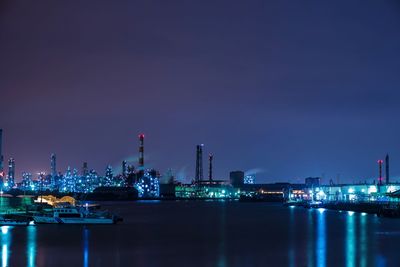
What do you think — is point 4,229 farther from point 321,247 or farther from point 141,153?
point 141,153

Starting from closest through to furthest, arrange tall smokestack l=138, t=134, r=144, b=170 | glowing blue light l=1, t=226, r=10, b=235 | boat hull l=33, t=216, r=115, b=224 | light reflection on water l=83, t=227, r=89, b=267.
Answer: light reflection on water l=83, t=227, r=89, b=267 < glowing blue light l=1, t=226, r=10, b=235 < boat hull l=33, t=216, r=115, b=224 < tall smokestack l=138, t=134, r=144, b=170

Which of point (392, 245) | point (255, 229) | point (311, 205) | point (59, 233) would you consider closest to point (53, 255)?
point (59, 233)

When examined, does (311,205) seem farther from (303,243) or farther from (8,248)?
(8,248)

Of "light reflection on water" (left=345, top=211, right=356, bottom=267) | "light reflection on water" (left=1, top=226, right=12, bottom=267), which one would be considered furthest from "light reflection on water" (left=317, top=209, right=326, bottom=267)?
"light reflection on water" (left=1, top=226, right=12, bottom=267)

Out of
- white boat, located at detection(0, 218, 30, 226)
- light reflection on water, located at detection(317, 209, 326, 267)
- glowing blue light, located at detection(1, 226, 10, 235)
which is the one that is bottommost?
light reflection on water, located at detection(317, 209, 326, 267)

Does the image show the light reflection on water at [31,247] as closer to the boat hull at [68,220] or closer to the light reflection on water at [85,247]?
the light reflection on water at [85,247]

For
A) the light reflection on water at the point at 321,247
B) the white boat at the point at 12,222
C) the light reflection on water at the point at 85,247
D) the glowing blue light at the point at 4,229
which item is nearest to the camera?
the light reflection on water at the point at 85,247

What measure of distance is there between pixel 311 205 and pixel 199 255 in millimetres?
82723

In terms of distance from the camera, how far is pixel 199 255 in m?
35.3

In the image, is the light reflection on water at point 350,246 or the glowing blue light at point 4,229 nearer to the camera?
the light reflection on water at point 350,246

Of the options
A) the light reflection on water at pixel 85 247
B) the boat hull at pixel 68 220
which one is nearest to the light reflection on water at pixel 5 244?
the light reflection on water at pixel 85 247

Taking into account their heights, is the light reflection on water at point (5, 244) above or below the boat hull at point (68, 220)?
below

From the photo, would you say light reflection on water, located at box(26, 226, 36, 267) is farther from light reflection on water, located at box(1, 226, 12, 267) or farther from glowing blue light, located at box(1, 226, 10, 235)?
glowing blue light, located at box(1, 226, 10, 235)

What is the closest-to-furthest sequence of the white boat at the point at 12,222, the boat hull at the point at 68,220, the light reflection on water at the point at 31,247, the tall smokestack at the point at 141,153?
the light reflection on water at the point at 31,247, the white boat at the point at 12,222, the boat hull at the point at 68,220, the tall smokestack at the point at 141,153
